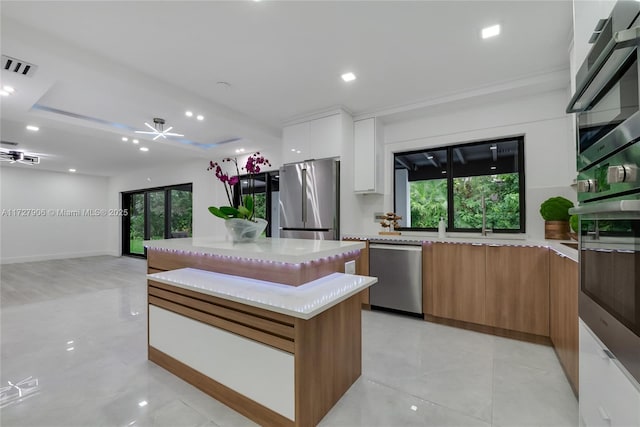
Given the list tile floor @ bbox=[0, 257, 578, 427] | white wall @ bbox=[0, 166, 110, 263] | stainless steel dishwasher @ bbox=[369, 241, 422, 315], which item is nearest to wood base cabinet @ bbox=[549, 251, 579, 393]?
tile floor @ bbox=[0, 257, 578, 427]

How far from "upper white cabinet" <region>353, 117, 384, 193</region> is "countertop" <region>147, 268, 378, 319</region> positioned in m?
2.21

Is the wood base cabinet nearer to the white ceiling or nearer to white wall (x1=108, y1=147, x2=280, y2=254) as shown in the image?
the white ceiling

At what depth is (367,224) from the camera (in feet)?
14.2

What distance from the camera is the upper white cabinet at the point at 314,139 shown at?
3.87 meters

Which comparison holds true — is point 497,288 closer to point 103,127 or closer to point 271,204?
point 271,204

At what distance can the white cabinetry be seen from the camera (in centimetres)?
84

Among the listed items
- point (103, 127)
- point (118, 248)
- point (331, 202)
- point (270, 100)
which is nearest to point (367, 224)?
point (331, 202)

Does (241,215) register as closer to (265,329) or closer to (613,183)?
(265,329)

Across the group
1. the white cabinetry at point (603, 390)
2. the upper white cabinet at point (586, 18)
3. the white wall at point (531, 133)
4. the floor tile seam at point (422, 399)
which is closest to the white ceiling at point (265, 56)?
the white wall at point (531, 133)

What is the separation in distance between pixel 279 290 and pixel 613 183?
1.50 m

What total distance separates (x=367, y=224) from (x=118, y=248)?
8688mm

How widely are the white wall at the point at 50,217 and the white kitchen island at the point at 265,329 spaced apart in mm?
8739

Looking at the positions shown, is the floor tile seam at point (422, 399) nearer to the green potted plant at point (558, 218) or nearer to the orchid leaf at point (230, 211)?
the orchid leaf at point (230, 211)

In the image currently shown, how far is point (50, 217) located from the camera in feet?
27.4
